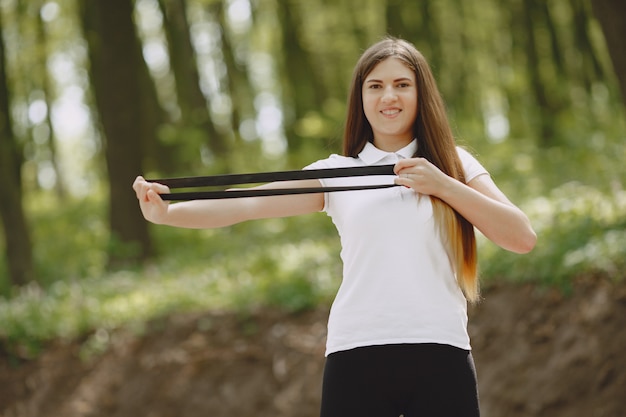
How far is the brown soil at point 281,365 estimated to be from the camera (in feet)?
22.0

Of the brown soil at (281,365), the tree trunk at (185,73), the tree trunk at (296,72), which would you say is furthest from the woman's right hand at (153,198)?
the tree trunk at (296,72)

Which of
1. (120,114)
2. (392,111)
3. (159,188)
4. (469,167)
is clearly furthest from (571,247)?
(120,114)

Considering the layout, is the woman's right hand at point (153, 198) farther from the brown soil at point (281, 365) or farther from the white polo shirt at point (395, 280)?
the brown soil at point (281, 365)

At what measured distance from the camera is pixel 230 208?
3.00 metres

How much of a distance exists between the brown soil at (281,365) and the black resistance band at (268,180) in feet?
15.0

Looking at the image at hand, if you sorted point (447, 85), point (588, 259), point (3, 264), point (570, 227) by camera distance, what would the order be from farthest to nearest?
point (447, 85) < point (3, 264) < point (570, 227) < point (588, 259)

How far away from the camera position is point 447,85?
1812cm

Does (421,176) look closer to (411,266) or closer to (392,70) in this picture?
(411,266)

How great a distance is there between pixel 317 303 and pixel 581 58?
33.3 ft

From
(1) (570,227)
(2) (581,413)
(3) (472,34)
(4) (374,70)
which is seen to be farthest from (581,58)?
(4) (374,70)

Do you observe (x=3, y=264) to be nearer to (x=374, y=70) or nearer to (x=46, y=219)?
(x=46, y=219)

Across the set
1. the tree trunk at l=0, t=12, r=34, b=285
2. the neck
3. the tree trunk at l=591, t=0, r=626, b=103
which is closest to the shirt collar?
the neck

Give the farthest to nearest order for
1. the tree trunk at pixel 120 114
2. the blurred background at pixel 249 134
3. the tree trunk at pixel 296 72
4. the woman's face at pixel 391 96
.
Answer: the tree trunk at pixel 296 72 < the tree trunk at pixel 120 114 < the blurred background at pixel 249 134 < the woman's face at pixel 391 96

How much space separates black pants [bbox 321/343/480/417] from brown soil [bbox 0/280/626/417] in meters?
4.30
